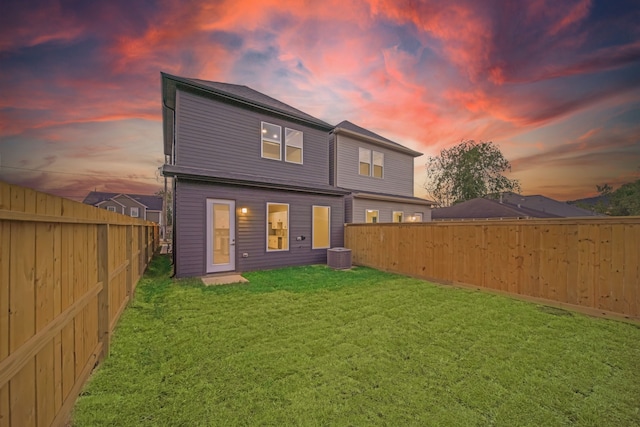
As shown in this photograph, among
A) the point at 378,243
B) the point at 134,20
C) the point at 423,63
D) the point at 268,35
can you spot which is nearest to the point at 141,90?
the point at 134,20

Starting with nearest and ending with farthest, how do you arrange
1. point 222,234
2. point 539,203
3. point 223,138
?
point 222,234
point 223,138
point 539,203

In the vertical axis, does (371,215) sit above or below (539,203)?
below

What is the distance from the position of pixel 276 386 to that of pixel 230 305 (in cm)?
266

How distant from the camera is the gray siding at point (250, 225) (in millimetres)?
6730

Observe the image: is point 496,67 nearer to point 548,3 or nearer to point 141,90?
point 548,3

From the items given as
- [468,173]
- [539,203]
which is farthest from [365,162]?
Answer: [539,203]

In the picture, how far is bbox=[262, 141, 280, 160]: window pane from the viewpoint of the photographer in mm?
9188

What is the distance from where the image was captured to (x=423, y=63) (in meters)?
10.8

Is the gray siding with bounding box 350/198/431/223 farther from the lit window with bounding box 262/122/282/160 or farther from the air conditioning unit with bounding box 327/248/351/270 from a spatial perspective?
the lit window with bounding box 262/122/282/160

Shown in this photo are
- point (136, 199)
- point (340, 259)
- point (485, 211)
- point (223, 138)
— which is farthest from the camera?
point (136, 199)

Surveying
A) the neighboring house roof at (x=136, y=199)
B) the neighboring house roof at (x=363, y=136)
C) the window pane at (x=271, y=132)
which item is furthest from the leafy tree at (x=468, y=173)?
the neighboring house roof at (x=136, y=199)

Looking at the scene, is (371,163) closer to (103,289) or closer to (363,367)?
(363,367)

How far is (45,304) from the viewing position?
1460mm

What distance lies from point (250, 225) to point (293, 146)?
392cm
